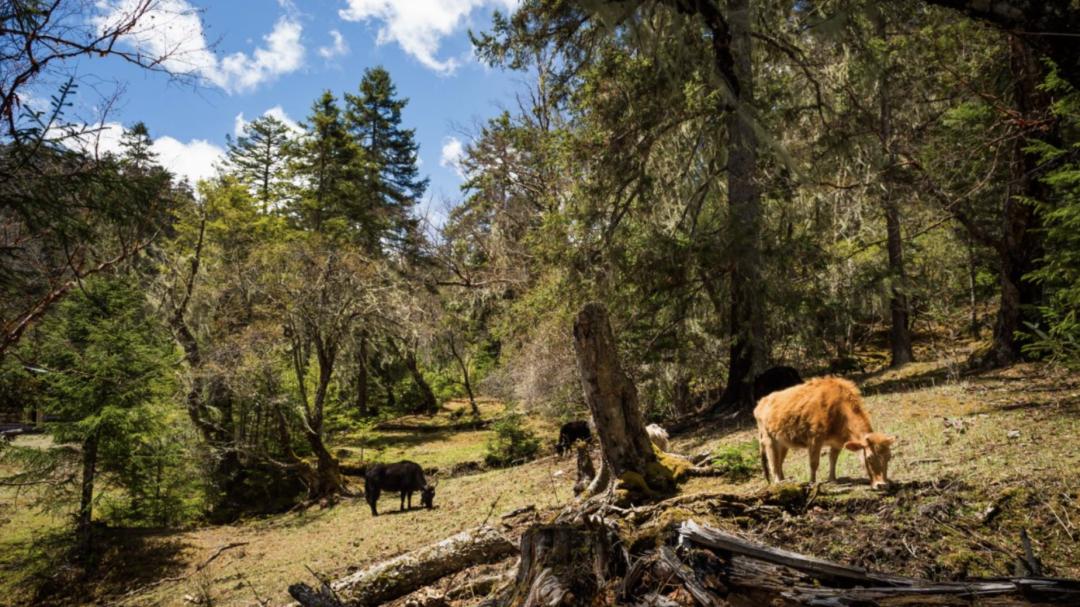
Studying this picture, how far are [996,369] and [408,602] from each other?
10685mm

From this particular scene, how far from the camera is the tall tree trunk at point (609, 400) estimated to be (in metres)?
6.68

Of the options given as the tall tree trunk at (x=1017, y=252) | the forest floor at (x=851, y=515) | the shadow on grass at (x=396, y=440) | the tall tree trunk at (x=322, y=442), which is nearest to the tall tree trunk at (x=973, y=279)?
the forest floor at (x=851, y=515)

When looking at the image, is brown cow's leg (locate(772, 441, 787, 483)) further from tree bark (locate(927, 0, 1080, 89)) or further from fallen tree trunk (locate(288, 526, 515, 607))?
tree bark (locate(927, 0, 1080, 89))

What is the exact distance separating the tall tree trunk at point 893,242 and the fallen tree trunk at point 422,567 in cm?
1011

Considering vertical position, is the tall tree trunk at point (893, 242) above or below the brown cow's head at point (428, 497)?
above

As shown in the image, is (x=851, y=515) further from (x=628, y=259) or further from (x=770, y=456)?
(x=628, y=259)

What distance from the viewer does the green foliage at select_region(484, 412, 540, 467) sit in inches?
682

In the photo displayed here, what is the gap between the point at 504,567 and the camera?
199 inches

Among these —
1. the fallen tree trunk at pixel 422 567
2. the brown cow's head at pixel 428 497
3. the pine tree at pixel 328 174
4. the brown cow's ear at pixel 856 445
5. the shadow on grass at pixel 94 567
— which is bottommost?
the shadow on grass at pixel 94 567

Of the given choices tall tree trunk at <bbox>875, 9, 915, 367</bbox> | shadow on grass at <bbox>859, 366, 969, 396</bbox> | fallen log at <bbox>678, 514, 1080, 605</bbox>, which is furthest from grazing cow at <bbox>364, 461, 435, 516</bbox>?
tall tree trunk at <bbox>875, 9, 915, 367</bbox>

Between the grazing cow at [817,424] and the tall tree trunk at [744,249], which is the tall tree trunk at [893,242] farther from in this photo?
the grazing cow at [817,424]

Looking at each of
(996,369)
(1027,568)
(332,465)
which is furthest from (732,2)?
(332,465)

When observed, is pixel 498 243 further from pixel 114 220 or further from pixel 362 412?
pixel 114 220

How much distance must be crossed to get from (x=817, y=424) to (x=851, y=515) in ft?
4.35
